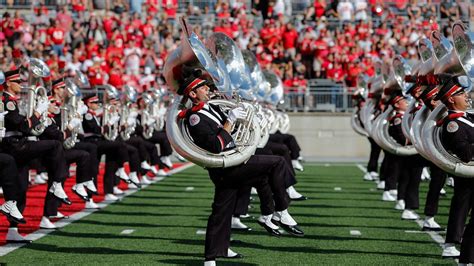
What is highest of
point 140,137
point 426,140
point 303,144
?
point 426,140

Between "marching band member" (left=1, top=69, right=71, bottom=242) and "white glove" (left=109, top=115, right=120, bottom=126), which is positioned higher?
"marching band member" (left=1, top=69, right=71, bottom=242)

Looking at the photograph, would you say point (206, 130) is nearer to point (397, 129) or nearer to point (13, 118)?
point (13, 118)

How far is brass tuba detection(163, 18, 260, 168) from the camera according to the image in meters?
8.51

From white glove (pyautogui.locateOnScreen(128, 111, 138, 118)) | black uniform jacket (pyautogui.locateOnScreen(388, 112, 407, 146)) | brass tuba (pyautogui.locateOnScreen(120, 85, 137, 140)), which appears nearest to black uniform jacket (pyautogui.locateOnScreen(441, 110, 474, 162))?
black uniform jacket (pyautogui.locateOnScreen(388, 112, 407, 146))

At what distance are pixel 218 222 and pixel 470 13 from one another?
2005 cm

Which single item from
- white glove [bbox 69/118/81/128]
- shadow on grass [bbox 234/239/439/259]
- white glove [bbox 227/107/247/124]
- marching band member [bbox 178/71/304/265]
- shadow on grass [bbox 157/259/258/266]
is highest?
white glove [bbox 227/107/247/124]

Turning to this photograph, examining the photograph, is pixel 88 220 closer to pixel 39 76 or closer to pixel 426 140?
pixel 39 76

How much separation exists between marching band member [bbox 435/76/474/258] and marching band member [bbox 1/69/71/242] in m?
3.86

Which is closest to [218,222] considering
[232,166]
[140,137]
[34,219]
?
[232,166]

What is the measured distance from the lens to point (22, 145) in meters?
10.8

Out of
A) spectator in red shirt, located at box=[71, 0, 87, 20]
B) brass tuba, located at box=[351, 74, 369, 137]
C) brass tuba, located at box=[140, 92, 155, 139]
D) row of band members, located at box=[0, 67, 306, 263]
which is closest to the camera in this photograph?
row of band members, located at box=[0, 67, 306, 263]

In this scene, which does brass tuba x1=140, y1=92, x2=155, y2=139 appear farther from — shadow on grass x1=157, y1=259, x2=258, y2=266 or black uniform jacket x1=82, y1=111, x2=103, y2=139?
shadow on grass x1=157, y1=259, x2=258, y2=266

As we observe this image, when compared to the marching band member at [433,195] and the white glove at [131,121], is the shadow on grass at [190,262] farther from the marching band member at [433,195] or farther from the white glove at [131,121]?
the white glove at [131,121]

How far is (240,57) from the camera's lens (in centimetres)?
1220
